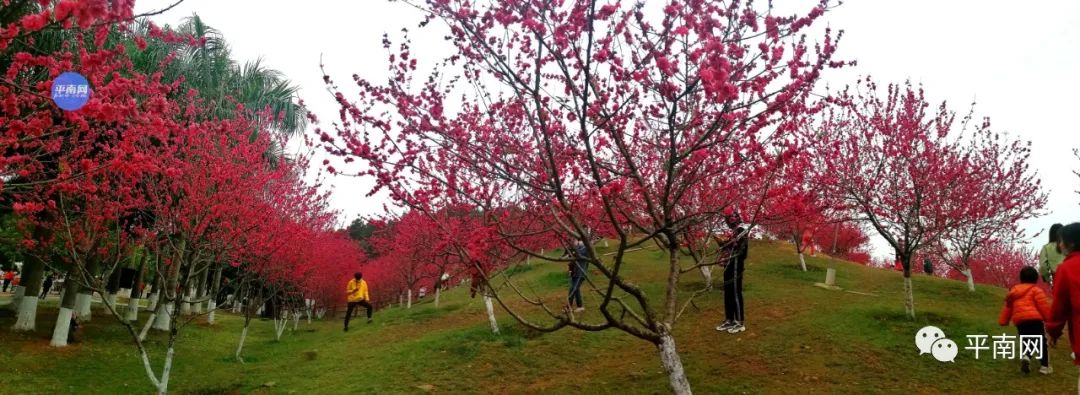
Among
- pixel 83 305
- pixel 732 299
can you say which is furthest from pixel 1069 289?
pixel 83 305

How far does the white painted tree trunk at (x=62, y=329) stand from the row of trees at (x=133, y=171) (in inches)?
1.1

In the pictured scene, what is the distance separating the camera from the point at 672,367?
4656 millimetres

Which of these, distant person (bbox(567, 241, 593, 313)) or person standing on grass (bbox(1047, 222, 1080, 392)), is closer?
person standing on grass (bbox(1047, 222, 1080, 392))

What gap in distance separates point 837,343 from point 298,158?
13200 mm

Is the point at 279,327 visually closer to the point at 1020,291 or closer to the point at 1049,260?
the point at 1020,291

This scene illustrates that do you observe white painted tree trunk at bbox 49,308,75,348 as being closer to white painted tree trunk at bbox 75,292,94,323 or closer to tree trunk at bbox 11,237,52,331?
tree trunk at bbox 11,237,52,331

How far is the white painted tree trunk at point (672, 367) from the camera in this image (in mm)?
4637

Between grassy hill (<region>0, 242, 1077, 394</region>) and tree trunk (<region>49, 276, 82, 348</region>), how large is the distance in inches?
13.1

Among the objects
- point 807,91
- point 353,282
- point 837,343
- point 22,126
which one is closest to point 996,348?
point 837,343

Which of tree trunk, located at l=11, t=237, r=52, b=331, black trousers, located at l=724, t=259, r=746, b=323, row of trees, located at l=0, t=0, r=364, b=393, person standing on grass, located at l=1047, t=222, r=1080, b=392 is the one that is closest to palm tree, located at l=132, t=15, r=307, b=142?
row of trees, located at l=0, t=0, r=364, b=393

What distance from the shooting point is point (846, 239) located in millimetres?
30750

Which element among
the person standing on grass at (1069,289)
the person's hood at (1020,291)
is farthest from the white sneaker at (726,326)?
the person standing on grass at (1069,289)

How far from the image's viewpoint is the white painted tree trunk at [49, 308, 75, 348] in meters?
12.1

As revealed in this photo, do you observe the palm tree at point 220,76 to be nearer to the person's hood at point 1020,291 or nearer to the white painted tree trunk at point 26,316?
the white painted tree trunk at point 26,316
